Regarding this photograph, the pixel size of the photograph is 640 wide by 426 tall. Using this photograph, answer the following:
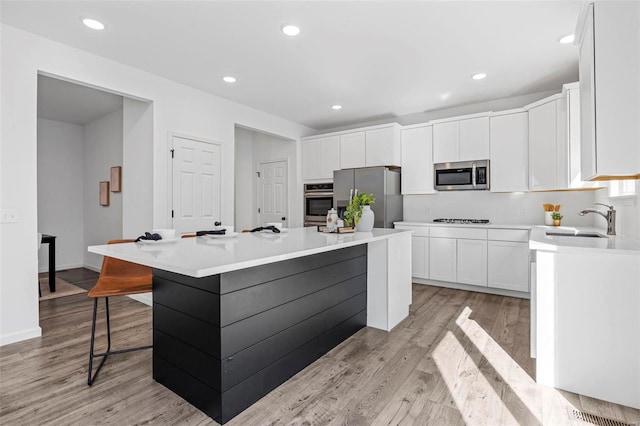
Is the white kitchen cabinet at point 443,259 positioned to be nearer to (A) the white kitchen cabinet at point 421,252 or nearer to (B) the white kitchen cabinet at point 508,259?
(A) the white kitchen cabinet at point 421,252

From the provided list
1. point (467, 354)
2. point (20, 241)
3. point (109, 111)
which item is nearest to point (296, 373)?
point (467, 354)

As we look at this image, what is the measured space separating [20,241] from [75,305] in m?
1.26

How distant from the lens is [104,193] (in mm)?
5383

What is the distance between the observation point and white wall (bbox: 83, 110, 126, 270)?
5160mm

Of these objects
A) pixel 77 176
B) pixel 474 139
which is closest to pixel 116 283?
pixel 474 139

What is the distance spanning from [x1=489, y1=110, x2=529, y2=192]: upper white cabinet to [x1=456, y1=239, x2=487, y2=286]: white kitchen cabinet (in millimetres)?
793

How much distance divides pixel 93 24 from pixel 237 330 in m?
2.77

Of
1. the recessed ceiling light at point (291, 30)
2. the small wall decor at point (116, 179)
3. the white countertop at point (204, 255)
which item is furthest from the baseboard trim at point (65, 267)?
the recessed ceiling light at point (291, 30)

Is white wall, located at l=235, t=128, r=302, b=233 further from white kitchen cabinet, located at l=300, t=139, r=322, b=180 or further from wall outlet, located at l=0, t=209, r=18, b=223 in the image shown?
wall outlet, located at l=0, t=209, r=18, b=223

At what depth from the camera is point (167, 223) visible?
375 cm

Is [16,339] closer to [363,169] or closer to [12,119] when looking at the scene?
[12,119]

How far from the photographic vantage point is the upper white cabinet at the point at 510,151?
13.1 feet

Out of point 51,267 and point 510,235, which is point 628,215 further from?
point 51,267

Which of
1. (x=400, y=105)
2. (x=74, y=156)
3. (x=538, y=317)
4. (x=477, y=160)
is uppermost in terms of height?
(x=400, y=105)
